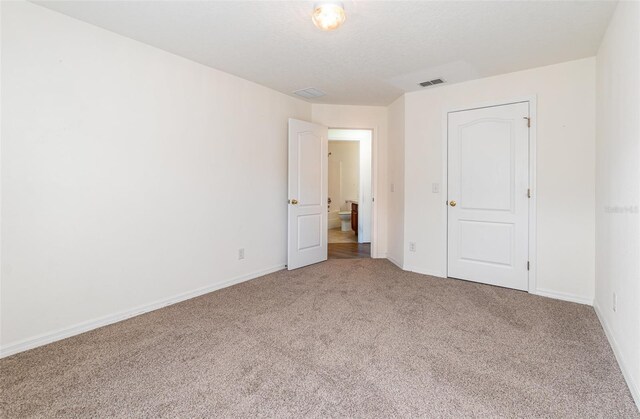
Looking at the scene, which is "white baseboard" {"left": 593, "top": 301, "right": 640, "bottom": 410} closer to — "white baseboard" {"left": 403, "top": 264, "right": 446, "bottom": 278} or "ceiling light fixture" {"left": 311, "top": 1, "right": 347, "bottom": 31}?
"white baseboard" {"left": 403, "top": 264, "right": 446, "bottom": 278}

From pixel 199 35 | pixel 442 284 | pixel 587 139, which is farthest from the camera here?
pixel 442 284

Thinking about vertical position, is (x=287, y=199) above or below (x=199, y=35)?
below

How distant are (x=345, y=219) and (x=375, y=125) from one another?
139 inches

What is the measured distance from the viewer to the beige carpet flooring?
1.49 m

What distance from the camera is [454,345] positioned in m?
2.07

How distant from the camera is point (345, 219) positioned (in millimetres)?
7766

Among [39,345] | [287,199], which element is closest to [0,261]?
[39,345]

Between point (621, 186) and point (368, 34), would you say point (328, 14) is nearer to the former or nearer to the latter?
point (368, 34)

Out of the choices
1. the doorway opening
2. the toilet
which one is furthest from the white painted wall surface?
the toilet

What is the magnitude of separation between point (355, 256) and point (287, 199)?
1.61 meters

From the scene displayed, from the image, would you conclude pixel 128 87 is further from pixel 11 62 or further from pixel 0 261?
pixel 0 261

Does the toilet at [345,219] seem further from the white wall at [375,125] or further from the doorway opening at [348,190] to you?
the white wall at [375,125]

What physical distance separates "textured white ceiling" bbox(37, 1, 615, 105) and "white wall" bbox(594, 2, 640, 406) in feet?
1.17

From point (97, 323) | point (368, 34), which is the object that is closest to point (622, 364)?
point (368, 34)
